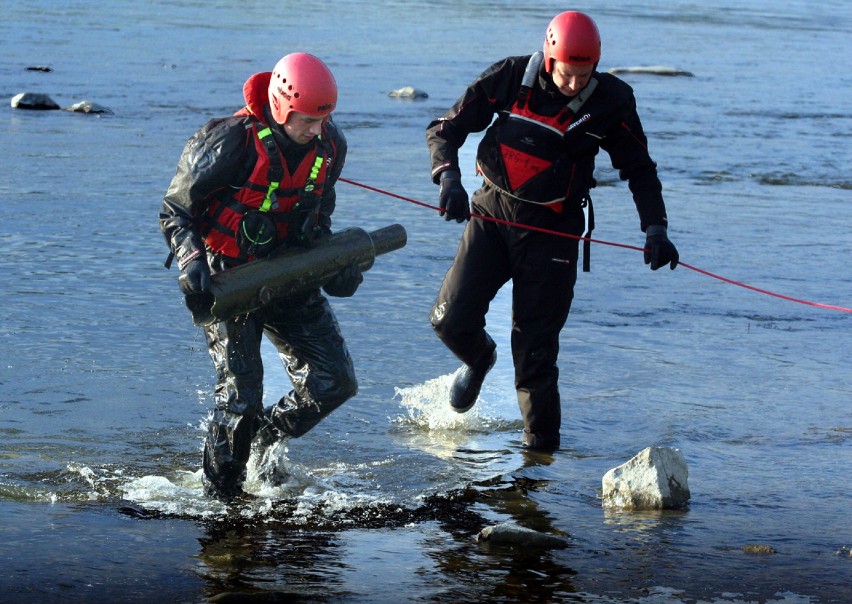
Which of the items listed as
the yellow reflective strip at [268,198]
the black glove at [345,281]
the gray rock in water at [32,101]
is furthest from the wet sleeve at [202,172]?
the gray rock in water at [32,101]

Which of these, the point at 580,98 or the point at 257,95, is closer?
the point at 257,95

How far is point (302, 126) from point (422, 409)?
219 cm

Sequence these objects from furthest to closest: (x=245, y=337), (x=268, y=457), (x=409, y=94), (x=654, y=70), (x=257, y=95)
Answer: (x=654, y=70)
(x=409, y=94)
(x=268, y=457)
(x=245, y=337)
(x=257, y=95)

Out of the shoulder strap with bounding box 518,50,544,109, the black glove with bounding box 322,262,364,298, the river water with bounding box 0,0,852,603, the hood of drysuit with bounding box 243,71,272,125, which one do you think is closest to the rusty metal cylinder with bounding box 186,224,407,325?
the black glove with bounding box 322,262,364,298

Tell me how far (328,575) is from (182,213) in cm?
141

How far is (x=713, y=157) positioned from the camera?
15.2 m

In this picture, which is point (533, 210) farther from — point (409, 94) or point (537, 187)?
point (409, 94)

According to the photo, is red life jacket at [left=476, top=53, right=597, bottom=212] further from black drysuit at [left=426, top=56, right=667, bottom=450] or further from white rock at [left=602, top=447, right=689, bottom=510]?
white rock at [left=602, top=447, right=689, bottom=510]

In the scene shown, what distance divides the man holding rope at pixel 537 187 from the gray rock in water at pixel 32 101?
10.8 m

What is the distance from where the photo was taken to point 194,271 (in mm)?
5090

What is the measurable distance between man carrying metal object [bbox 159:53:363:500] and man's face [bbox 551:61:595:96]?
41.5 inches

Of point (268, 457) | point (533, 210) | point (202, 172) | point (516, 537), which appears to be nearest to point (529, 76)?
point (533, 210)

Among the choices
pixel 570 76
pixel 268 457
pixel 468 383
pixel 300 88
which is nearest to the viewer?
pixel 300 88

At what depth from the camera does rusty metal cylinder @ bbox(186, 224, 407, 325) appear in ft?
17.1
